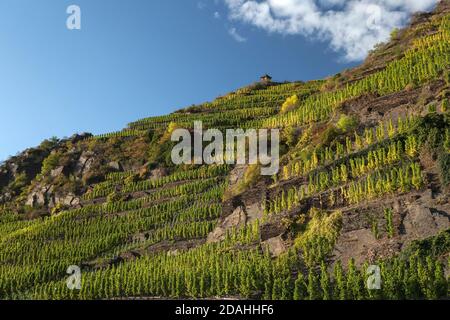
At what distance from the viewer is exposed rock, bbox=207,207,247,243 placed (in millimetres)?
46134

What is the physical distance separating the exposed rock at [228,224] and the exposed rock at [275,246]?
20.2 feet

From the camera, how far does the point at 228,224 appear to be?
47.4 meters

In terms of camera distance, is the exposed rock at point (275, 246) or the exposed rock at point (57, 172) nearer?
the exposed rock at point (275, 246)

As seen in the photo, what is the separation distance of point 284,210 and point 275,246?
4957 millimetres

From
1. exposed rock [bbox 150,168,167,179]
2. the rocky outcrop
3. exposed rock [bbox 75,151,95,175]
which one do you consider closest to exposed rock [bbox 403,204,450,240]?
exposed rock [bbox 150,168,167,179]

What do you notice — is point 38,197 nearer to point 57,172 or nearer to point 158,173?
point 57,172

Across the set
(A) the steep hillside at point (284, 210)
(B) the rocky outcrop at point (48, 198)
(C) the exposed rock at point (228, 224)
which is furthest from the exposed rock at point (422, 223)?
(B) the rocky outcrop at point (48, 198)

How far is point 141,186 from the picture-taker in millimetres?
66938

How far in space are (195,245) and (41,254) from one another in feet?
56.0

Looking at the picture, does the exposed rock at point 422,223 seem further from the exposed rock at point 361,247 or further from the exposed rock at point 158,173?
the exposed rock at point 158,173

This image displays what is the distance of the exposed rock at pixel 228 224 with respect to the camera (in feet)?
151

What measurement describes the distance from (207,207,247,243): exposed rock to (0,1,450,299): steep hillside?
172mm

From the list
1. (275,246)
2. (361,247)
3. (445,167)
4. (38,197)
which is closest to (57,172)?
(38,197)
